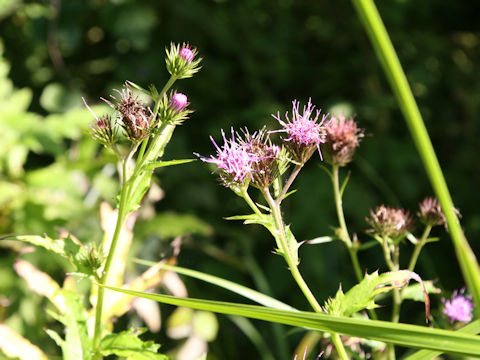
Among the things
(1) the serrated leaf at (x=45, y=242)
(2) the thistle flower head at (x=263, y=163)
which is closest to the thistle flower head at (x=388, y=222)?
(2) the thistle flower head at (x=263, y=163)

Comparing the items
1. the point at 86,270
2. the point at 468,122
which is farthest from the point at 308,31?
the point at 86,270

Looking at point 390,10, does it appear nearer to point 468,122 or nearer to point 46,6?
point 468,122

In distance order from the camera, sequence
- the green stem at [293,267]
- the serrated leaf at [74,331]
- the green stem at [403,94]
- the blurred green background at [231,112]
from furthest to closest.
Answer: the blurred green background at [231,112] < the serrated leaf at [74,331] < the green stem at [293,267] < the green stem at [403,94]

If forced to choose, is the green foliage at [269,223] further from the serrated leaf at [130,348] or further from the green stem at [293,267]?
Result: the serrated leaf at [130,348]

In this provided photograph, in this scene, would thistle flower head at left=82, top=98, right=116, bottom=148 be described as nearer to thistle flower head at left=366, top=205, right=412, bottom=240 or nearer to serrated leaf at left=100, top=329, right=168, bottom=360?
serrated leaf at left=100, top=329, right=168, bottom=360

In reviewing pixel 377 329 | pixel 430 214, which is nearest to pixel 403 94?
pixel 377 329

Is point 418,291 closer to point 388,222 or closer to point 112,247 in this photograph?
point 388,222

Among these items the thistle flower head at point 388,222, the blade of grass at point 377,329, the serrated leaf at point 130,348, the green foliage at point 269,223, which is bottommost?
the serrated leaf at point 130,348
